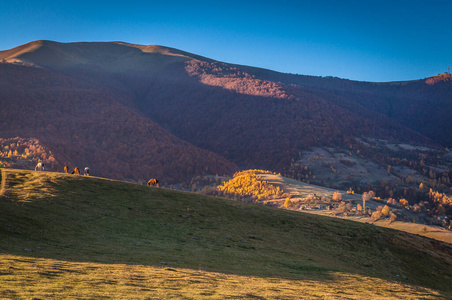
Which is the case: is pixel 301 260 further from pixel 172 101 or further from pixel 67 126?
pixel 172 101

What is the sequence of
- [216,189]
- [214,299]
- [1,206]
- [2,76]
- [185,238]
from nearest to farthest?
1. [214,299]
2. [1,206]
3. [185,238]
4. [216,189]
5. [2,76]

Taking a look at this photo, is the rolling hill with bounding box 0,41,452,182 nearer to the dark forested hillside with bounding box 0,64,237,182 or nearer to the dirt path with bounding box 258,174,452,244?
the dark forested hillside with bounding box 0,64,237,182

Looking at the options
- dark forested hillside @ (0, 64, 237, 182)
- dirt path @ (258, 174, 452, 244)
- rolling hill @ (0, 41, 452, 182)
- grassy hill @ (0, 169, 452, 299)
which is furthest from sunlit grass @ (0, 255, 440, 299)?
rolling hill @ (0, 41, 452, 182)

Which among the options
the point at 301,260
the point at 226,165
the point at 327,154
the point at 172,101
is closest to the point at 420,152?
the point at 327,154

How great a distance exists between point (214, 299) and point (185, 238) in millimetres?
13262

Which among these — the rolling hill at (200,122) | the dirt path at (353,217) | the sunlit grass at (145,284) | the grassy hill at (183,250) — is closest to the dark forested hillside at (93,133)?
the rolling hill at (200,122)

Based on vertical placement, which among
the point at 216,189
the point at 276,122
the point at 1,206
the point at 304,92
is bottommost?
the point at 216,189

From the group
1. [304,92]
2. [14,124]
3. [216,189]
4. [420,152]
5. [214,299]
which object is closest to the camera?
[214,299]

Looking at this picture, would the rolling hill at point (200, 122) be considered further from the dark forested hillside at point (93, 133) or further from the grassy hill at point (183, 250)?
the grassy hill at point (183, 250)

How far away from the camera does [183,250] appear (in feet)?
68.0

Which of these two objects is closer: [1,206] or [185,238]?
[1,206]

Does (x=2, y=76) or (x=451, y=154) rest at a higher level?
(x=2, y=76)

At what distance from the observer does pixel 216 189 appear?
3243 inches

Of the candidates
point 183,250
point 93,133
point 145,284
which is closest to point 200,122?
point 93,133
